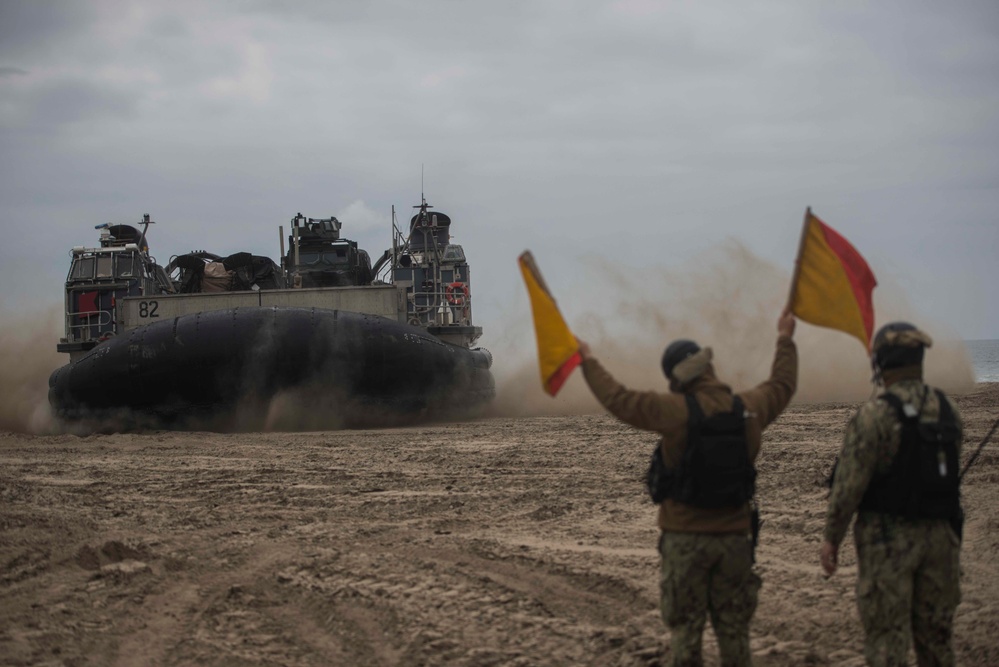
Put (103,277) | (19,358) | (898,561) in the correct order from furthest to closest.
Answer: (19,358) < (103,277) < (898,561)

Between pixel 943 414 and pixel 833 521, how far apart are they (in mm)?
405

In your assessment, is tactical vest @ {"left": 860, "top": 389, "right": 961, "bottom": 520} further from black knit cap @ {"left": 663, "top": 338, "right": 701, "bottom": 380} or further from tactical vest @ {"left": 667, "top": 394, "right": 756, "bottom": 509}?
black knit cap @ {"left": 663, "top": 338, "right": 701, "bottom": 380}

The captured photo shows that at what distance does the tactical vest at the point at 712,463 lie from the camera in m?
2.72

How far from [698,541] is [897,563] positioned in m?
0.51

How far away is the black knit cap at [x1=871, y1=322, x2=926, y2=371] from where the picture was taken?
2.80 meters

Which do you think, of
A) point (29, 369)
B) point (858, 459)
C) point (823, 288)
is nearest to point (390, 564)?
point (823, 288)

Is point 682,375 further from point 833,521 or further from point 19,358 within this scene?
point 19,358

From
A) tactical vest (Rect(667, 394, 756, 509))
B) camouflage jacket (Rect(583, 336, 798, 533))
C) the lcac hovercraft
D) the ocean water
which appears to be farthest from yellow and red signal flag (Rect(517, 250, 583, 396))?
the ocean water

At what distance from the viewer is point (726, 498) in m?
2.73

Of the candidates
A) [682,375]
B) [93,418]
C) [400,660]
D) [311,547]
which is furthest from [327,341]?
[682,375]

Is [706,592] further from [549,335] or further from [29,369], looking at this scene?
[29,369]

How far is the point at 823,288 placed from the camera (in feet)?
10.7

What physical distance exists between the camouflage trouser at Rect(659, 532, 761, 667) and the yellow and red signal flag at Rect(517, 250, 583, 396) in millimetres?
575

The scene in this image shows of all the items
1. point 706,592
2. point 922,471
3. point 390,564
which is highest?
point 922,471
